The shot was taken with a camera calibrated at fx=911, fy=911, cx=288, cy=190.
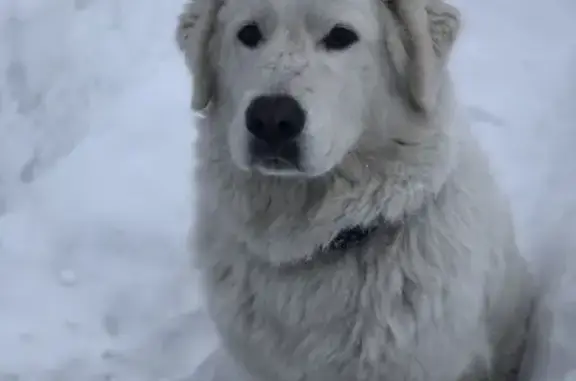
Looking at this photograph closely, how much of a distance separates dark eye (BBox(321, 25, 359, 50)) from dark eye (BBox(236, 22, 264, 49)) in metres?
0.22

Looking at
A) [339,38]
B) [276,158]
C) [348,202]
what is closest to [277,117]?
[276,158]

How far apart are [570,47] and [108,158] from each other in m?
2.87

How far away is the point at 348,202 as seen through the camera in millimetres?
2971

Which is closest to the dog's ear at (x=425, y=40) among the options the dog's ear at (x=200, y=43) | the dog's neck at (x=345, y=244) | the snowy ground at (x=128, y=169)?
the dog's neck at (x=345, y=244)

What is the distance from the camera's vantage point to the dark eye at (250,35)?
9.38ft

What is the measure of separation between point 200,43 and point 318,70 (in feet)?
1.87

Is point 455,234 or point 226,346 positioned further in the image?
point 226,346

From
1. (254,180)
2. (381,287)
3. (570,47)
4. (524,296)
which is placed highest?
(570,47)

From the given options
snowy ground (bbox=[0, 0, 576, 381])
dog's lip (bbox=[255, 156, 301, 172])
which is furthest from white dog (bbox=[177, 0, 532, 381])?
snowy ground (bbox=[0, 0, 576, 381])

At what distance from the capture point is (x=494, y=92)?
5355 mm

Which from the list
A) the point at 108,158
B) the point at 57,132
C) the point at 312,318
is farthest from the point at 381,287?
the point at 57,132

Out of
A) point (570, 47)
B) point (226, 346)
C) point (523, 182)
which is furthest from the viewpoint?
point (570, 47)

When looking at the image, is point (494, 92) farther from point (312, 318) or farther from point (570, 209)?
point (312, 318)

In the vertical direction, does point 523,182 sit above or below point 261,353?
above
